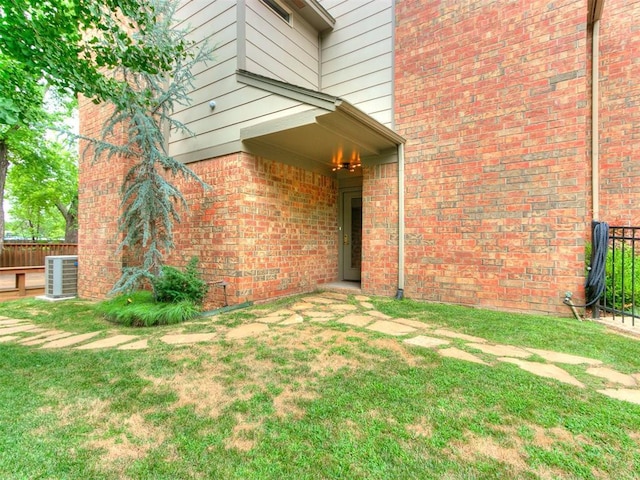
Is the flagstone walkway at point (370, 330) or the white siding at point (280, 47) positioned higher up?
the white siding at point (280, 47)

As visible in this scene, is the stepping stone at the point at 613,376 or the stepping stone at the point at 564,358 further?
the stepping stone at the point at 564,358

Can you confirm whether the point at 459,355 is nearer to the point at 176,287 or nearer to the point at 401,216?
the point at 401,216

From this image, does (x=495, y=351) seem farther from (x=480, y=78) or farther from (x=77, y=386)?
(x=480, y=78)

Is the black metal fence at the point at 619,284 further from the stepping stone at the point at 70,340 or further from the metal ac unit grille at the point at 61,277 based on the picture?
the metal ac unit grille at the point at 61,277

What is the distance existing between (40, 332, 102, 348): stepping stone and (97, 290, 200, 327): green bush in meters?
0.44

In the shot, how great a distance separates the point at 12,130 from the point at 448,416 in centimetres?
1436

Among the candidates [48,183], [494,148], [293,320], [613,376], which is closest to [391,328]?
[293,320]

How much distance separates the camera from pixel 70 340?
3.33 metres

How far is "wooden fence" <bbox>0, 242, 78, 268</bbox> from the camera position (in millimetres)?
10406

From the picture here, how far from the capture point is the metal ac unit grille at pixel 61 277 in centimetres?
640

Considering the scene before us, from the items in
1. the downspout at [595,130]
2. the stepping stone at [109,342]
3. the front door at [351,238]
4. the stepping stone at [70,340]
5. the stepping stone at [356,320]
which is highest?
the downspout at [595,130]

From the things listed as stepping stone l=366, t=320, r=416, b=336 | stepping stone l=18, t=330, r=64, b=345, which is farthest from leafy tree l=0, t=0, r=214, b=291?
stepping stone l=366, t=320, r=416, b=336

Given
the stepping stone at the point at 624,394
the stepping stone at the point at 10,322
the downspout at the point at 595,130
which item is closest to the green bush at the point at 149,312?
the stepping stone at the point at 10,322

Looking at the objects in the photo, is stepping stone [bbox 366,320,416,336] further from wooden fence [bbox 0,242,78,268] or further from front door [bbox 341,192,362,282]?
wooden fence [bbox 0,242,78,268]
